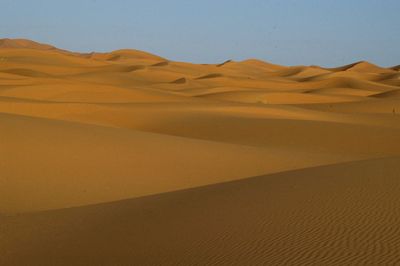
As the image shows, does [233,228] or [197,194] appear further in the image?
[197,194]

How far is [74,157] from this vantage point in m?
12.4

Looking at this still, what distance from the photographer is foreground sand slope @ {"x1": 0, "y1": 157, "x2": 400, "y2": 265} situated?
566 centimetres

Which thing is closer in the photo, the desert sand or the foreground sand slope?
the foreground sand slope

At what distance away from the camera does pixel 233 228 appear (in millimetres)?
6734

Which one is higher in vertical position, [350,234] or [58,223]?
[350,234]

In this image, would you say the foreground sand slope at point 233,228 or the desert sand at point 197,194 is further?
the desert sand at point 197,194

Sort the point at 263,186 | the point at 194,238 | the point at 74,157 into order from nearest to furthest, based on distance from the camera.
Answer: the point at 194,238
the point at 263,186
the point at 74,157

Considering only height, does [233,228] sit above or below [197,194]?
above

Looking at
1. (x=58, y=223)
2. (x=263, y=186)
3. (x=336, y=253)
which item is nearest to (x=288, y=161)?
(x=263, y=186)

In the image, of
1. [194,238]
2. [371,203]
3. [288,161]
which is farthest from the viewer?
[288,161]

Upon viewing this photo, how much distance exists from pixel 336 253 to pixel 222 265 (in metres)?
1.08

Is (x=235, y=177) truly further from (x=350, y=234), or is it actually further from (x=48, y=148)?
(x=350, y=234)

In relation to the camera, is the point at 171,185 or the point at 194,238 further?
the point at 171,185

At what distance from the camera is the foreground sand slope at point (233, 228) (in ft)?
18.6
